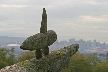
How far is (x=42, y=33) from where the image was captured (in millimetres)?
12320

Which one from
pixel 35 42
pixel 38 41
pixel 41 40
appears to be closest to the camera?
pixel 35 42

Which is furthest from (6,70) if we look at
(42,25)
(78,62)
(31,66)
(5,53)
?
(5,53)

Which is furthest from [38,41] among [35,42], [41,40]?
[41,40]

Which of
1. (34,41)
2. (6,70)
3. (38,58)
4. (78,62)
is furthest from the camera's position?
(78,62)

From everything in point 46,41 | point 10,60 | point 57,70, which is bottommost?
point 10,60

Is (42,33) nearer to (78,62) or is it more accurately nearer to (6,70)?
(6,70)

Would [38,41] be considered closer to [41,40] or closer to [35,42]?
[35,42]

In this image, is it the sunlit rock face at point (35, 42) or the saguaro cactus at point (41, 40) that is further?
the saguaro cactus at point (41, 40)

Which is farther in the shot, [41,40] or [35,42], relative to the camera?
[41,40]

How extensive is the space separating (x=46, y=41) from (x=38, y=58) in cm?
91

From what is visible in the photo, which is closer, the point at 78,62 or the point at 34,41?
the point at 34,41

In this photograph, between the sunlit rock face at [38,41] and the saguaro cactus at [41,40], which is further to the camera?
the saguaro cactus at [41,40]

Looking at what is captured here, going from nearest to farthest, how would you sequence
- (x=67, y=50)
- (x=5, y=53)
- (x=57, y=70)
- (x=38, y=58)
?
(x=38, y=58)
(x=57, y=70)
(x=67, y=50)
(x=5, y=53)

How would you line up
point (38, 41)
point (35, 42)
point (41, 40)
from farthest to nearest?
point (41, 40) → point (38, 41) → point (35, 42)
